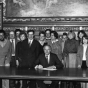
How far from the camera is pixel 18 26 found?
9.27 metres

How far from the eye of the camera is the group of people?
16.1 ft

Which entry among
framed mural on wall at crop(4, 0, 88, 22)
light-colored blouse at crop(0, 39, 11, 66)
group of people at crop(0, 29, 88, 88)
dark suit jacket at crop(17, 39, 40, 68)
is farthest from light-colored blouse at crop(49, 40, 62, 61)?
framed mural on wall at crop(4, 0, 88, 22)

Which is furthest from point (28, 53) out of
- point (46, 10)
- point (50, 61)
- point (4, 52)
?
point (46, 10)

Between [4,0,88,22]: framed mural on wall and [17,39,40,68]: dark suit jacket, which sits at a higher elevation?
[4,0,88,22]: framed mural on wall

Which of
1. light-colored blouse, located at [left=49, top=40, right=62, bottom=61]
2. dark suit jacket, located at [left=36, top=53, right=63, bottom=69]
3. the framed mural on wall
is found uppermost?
the framed mural on wall

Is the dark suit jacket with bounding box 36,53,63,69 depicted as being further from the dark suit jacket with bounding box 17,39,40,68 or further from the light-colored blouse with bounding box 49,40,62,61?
the light-colored blouse with bounding box 49,40,62,61

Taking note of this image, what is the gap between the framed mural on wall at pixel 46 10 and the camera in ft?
29.7

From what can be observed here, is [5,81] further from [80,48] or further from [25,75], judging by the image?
[80,48]

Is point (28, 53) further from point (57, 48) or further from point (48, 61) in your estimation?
point (57, 48)

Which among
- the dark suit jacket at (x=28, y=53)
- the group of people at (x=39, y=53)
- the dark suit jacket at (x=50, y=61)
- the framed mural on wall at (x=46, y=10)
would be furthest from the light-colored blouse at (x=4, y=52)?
the framed mural on wall at (x=46, y=10)

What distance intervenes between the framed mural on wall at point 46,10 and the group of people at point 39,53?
2.04m

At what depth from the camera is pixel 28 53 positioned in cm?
561

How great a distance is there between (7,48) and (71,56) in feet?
6.76

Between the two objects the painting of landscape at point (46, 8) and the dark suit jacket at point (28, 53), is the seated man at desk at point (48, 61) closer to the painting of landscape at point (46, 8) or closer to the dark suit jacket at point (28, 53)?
the dark suit jacket at point (28, 53)
